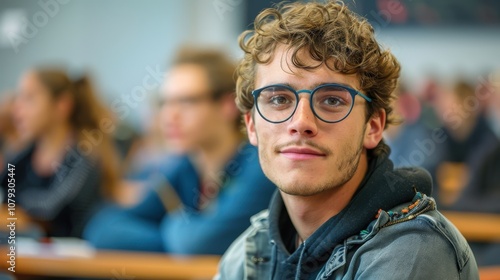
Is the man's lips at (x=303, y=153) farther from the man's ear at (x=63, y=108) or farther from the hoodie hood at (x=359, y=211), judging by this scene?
the man's ear at (x=63, y=108)

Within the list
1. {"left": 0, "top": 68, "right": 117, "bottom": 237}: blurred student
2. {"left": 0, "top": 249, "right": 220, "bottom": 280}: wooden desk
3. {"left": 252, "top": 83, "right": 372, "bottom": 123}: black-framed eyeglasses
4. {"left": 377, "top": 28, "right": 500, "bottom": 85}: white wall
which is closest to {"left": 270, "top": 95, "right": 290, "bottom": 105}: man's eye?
{"left": 252, "top": 83, "right": 372, "bottom": 123}: black-framed eyeglasses

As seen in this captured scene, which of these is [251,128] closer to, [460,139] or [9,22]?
[460,139]

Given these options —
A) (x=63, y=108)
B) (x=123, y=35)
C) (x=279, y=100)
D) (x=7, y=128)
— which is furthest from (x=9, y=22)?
(x=279, y=100)

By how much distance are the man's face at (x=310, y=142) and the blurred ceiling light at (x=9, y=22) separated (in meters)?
5.41

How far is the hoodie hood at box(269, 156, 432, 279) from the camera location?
1296mm

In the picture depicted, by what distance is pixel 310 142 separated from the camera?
1295mm

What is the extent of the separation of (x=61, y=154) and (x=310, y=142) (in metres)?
2.28

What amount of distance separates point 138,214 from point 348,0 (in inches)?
69.3

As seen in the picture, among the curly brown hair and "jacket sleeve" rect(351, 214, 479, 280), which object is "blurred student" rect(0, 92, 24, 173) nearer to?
the curly brown hair

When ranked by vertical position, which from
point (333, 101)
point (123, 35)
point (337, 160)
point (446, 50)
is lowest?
point (337, 160)

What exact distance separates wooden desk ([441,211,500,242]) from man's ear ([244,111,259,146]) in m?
2.23

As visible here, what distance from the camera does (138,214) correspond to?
3.09 m

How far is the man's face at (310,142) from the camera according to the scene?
4.26 feet

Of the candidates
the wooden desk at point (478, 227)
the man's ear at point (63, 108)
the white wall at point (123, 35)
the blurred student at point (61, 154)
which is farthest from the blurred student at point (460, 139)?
the white wall at point (123, 35)
